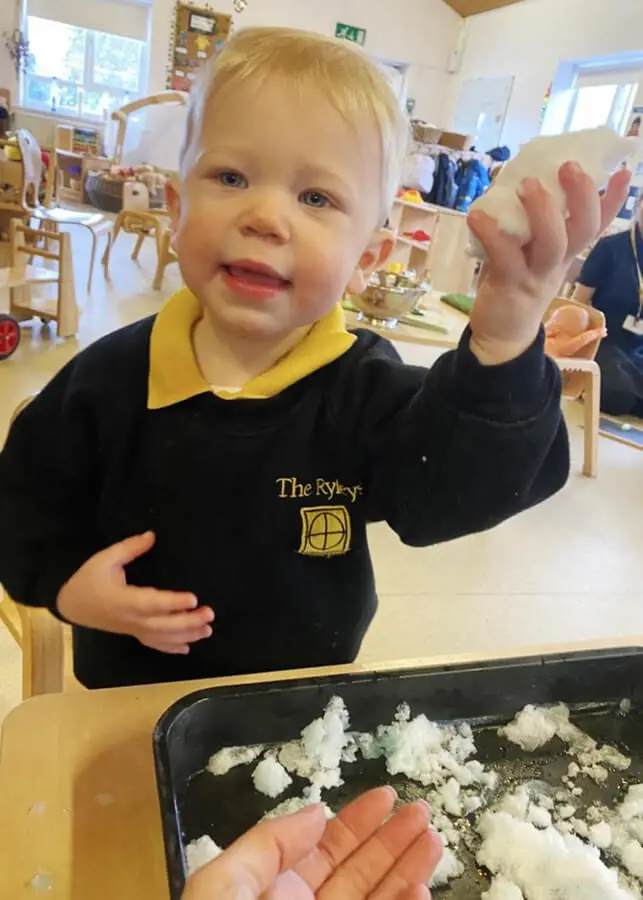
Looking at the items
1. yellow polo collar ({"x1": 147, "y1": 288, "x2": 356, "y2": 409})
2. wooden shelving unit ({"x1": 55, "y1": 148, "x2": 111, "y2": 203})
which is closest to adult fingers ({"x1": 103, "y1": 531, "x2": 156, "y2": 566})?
yellow polo collar ({"x1": 147, "y1": 288, "x2": 356, "y2": 409})

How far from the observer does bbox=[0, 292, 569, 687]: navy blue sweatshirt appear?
0.63m

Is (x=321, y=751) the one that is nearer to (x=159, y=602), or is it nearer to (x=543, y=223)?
(x=159, y=602)

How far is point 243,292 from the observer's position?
0.57 metres

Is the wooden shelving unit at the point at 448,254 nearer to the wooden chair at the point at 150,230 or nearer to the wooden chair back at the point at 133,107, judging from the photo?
the wooden chair at the point at 150,230

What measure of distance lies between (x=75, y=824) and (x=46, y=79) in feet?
28.0

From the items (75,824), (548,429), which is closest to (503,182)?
(548,429)

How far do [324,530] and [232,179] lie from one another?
30 cm

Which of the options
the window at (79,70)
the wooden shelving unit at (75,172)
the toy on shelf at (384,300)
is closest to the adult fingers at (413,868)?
the toy on shelf at (384,300)

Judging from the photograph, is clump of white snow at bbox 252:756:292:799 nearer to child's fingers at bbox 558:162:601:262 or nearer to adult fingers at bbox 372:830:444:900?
adult fingers at bbox 372:830:444:900

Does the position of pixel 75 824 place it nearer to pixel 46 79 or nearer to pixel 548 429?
pixel 548 429

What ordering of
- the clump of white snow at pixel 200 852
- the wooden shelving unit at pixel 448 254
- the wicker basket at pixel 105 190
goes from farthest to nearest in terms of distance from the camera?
the wicker basket at pixel 105 190
the wooden shelving unit at pixel 448 254
the clump of white snow at pixel 200 852

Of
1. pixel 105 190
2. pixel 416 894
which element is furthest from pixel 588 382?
pixel 105 190

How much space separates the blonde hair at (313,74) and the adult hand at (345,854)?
1.55ft

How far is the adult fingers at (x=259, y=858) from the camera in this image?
1.15ft
